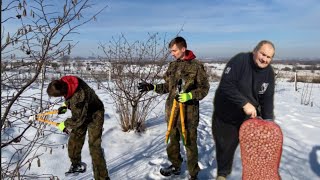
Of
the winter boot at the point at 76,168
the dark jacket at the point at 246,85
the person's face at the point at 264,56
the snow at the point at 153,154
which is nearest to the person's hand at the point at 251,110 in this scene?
the dark jacket at the point at 246,85

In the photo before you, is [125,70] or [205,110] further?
[205,110]

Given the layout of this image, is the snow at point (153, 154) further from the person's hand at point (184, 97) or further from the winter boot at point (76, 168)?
the person's hand at point (184, 97)

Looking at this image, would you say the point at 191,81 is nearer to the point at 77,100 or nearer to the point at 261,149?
the point at 77,100

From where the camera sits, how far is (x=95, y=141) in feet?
13.6

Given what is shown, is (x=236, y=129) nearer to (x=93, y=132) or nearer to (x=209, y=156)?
(x=93, y=132)

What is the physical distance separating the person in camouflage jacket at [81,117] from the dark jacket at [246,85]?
144 centimetres

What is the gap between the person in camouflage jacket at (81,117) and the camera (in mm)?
3746

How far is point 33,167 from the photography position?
5.23 metres

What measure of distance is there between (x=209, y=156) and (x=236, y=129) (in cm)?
198

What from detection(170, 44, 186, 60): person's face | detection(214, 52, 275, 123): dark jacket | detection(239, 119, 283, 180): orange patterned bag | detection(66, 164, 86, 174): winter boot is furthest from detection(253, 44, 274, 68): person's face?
detection(66, 164, 86, 174): winter boot

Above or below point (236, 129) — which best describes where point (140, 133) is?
below

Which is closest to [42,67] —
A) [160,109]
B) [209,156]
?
[209,156]

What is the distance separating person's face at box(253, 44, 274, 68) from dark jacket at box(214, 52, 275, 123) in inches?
4.4

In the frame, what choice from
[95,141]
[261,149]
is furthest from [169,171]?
[261,149]
